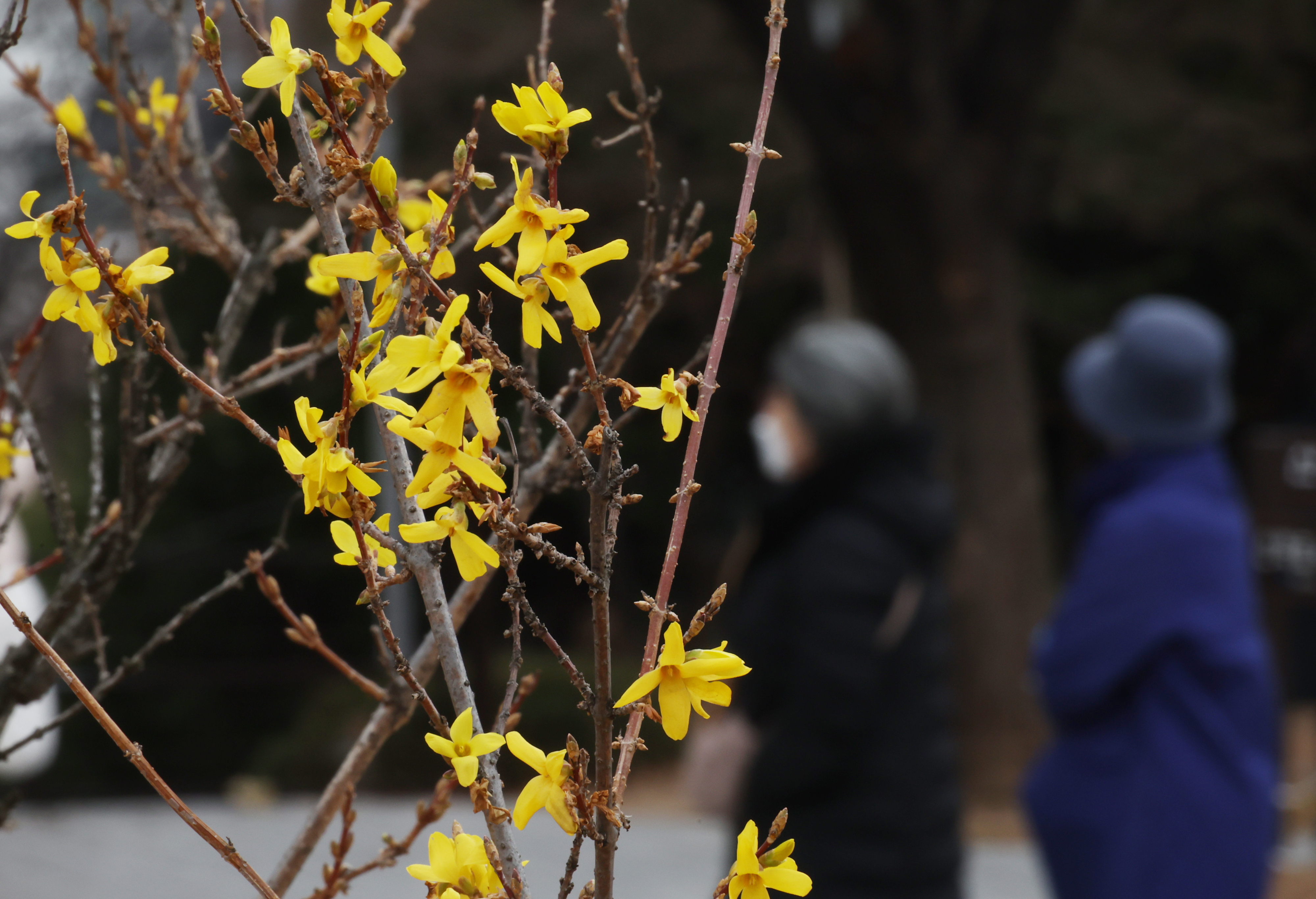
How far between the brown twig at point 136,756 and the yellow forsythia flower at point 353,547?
0.57 ft

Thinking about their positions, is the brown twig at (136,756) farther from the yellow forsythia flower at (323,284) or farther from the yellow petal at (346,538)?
the yellow forsythia flower at (323,284)

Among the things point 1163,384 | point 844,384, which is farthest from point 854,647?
point 1163,384

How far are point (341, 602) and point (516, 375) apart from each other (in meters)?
8.05

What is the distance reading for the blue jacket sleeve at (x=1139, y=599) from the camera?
3.01 m

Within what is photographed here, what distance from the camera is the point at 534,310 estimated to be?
732 mm

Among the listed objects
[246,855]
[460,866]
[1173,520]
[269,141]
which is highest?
[1173,520]

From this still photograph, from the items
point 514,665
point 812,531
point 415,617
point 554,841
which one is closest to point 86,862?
point 415,617

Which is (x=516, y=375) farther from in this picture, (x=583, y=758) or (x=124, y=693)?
(x=124, y=693)

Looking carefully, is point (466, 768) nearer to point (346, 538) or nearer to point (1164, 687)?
point (346, 538)

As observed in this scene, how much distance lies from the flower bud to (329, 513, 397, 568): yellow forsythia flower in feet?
0.67

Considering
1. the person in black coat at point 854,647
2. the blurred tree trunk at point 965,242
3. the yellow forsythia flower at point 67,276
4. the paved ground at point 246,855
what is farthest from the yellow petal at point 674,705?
the blurred tree trunk at point 965,242

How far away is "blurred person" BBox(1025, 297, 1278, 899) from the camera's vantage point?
296 cm

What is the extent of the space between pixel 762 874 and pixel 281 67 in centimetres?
57

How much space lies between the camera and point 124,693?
27.2 feet
